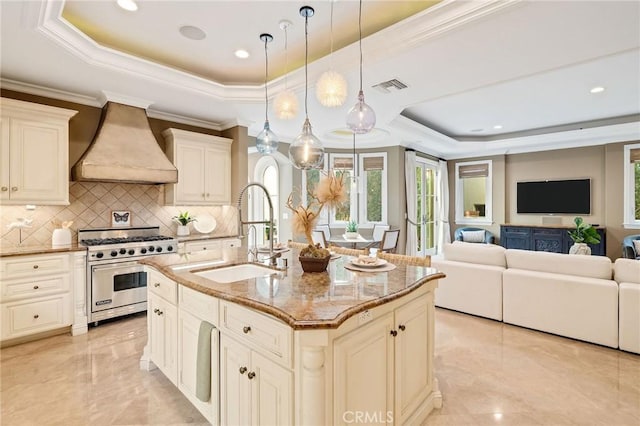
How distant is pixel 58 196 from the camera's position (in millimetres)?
3510

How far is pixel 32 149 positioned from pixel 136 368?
256 cm

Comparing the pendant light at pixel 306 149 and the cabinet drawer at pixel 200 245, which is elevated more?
the pendant light at pixel 306 149

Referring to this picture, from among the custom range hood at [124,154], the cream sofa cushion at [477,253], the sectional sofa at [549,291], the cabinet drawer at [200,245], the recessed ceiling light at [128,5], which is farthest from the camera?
the cabinet drawer at [200,245]

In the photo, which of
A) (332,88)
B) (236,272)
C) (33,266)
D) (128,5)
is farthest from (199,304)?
(33,266)

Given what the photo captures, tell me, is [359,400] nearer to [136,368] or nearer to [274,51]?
[136,368]

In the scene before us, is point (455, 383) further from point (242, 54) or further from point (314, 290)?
point (242, 54)

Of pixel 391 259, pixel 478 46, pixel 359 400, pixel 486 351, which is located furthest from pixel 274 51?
pixel 486 351

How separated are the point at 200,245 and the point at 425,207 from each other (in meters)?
5.54

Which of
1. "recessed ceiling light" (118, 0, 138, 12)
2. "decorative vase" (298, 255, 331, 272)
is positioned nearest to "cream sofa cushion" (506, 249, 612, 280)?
"decorative vase" (298, 255, 331, 272)

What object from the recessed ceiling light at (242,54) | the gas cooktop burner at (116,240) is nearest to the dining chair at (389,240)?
the gas cooktop burner at (116,240)

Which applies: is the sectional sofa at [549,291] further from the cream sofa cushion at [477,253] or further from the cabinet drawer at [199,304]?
the cabinet drawer at [199,304]

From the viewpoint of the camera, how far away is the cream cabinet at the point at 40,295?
3082mm

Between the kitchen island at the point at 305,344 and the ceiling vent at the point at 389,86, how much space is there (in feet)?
7.12

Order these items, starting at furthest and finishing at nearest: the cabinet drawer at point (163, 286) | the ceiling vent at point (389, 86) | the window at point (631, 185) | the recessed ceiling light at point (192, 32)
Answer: the window at point (631, 185)
the ceiling vent at point (389, 86)
the recessed ceiling light at point (192, 32)
the cabinet drawer at point (163, 286)
